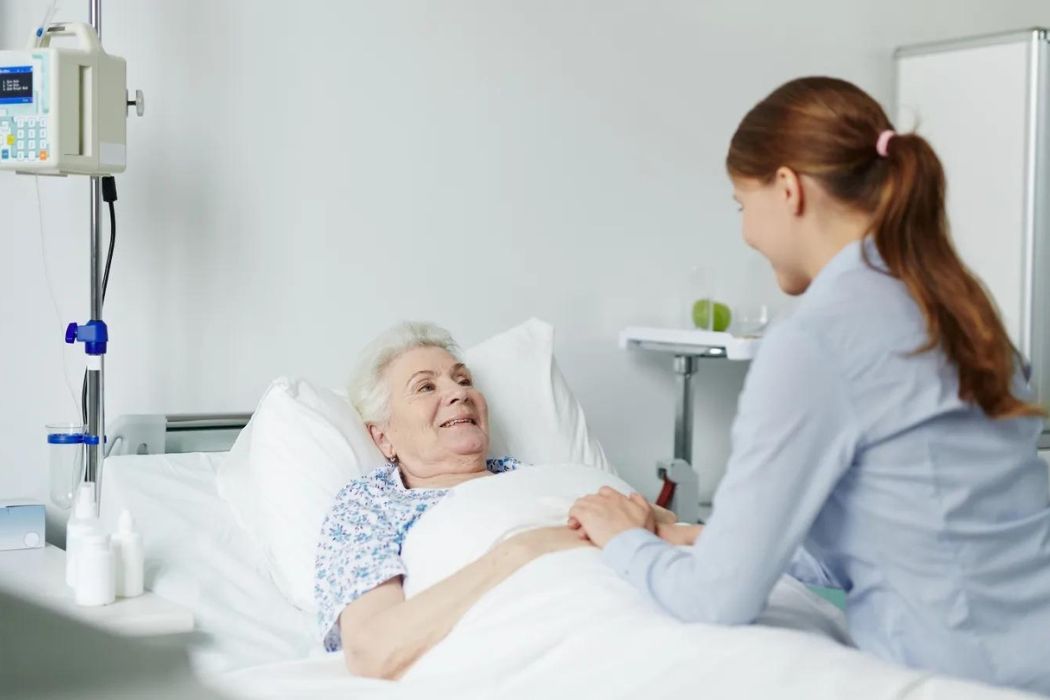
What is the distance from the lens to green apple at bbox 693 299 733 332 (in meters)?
3.23

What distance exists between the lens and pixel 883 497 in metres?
1.33

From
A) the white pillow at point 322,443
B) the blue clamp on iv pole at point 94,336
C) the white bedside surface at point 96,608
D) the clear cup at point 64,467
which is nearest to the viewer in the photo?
the white bedside surface at point 96,608

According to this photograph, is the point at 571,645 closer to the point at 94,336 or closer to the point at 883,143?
Answer: the point at 883,143

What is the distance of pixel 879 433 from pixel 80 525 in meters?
1.16

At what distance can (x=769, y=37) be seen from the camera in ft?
11.4

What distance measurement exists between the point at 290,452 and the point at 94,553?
0.43 metres

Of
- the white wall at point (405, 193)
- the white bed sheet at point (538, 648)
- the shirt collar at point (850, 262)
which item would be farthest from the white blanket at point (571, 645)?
the white wall at point (405, 193)

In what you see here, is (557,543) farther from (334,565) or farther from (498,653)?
(334,565)

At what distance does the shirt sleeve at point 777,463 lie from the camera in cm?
127

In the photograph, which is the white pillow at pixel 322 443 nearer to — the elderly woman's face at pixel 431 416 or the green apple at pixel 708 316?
the elderly woman's face at pixel 431 416

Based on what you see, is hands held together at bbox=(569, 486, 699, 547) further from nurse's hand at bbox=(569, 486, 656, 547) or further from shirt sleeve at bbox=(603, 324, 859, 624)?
shirt sleeve at bbox=(603, 324, 859, 624)

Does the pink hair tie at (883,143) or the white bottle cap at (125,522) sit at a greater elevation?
the pink hair tie at (883,143)

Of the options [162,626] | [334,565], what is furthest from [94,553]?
[334,565]

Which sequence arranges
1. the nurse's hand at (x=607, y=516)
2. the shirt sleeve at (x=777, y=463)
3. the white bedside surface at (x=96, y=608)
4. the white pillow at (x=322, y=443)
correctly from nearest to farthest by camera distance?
the shirt sleeve at (x=777, y=463)
the nurse's hand at (x=607, y=516)
the white bedside surface at (x=96, y=608)
the white pillow at (x=322, y=443)
